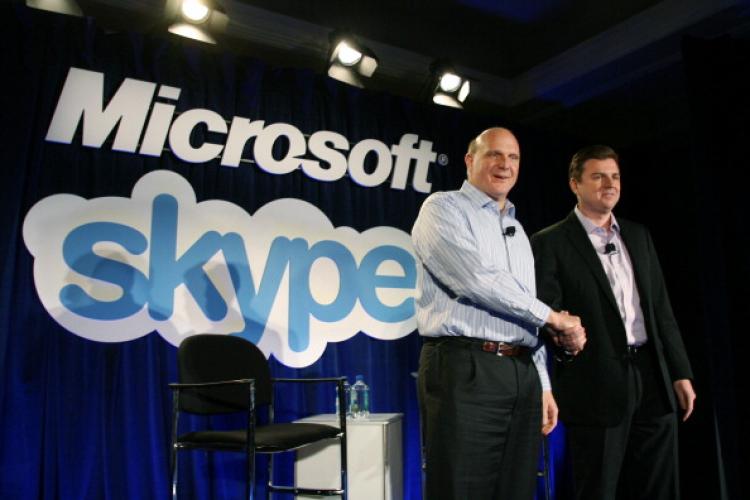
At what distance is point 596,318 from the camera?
2.11 meters

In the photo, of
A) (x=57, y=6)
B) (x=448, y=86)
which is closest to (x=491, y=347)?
(x=57, y=6)

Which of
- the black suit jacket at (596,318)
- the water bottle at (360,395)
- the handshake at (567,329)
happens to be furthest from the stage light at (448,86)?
the handshake at (567,329)

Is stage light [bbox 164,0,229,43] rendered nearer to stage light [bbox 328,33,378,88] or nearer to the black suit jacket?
stage light [bbox 328,33,378,88]

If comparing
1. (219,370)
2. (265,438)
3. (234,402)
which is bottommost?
(265,438)

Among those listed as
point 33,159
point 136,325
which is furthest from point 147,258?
point 33,159

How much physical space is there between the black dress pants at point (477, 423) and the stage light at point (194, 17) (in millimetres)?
2770

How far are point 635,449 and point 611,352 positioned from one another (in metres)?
0.32

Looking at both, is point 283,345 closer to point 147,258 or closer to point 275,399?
point 275,399

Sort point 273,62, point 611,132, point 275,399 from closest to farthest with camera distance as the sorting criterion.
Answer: point 275,399, point 273,62, point 611,132

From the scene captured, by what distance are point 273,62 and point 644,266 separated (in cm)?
336

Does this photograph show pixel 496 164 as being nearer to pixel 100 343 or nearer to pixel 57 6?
pixel 100 343

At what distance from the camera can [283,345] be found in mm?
3807

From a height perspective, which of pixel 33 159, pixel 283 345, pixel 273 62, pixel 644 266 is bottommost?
pixel 283 345

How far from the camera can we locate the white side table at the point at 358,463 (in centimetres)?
320
